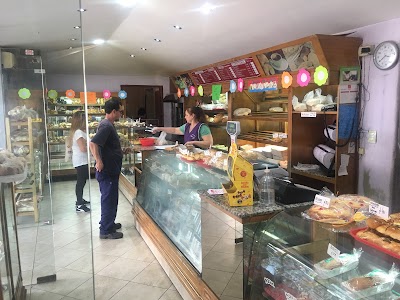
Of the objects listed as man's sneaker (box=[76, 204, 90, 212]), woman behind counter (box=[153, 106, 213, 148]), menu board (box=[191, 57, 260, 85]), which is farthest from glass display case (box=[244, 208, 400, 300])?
man's sneaker (box=[76, 204, 90, 212])

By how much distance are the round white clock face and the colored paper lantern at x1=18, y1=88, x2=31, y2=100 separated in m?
4.67

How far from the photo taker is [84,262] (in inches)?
143

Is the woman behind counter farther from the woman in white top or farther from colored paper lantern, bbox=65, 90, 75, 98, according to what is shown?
colored paper lantern, bbox=65, 90, 75, 98

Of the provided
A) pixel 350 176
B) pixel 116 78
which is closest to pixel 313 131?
pixel 350 176

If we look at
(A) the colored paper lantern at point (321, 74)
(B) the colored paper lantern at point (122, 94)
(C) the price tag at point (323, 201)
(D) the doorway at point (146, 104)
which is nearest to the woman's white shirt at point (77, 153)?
(A) the colored paper lantern at point (321, 74)

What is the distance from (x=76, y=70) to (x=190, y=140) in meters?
4.96

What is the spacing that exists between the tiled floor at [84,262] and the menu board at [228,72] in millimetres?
2982

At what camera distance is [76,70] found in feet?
27.4

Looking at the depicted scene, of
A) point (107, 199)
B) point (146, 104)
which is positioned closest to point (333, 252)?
point (107, 199)

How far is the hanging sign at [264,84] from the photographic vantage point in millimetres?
4914

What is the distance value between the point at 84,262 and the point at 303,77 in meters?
3.34

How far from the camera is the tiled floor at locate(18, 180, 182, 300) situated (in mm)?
3018

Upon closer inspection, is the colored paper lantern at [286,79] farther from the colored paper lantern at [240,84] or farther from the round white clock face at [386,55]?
the colored paper lantern at [240,84]

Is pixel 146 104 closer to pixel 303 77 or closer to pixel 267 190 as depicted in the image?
pixel 303 77
